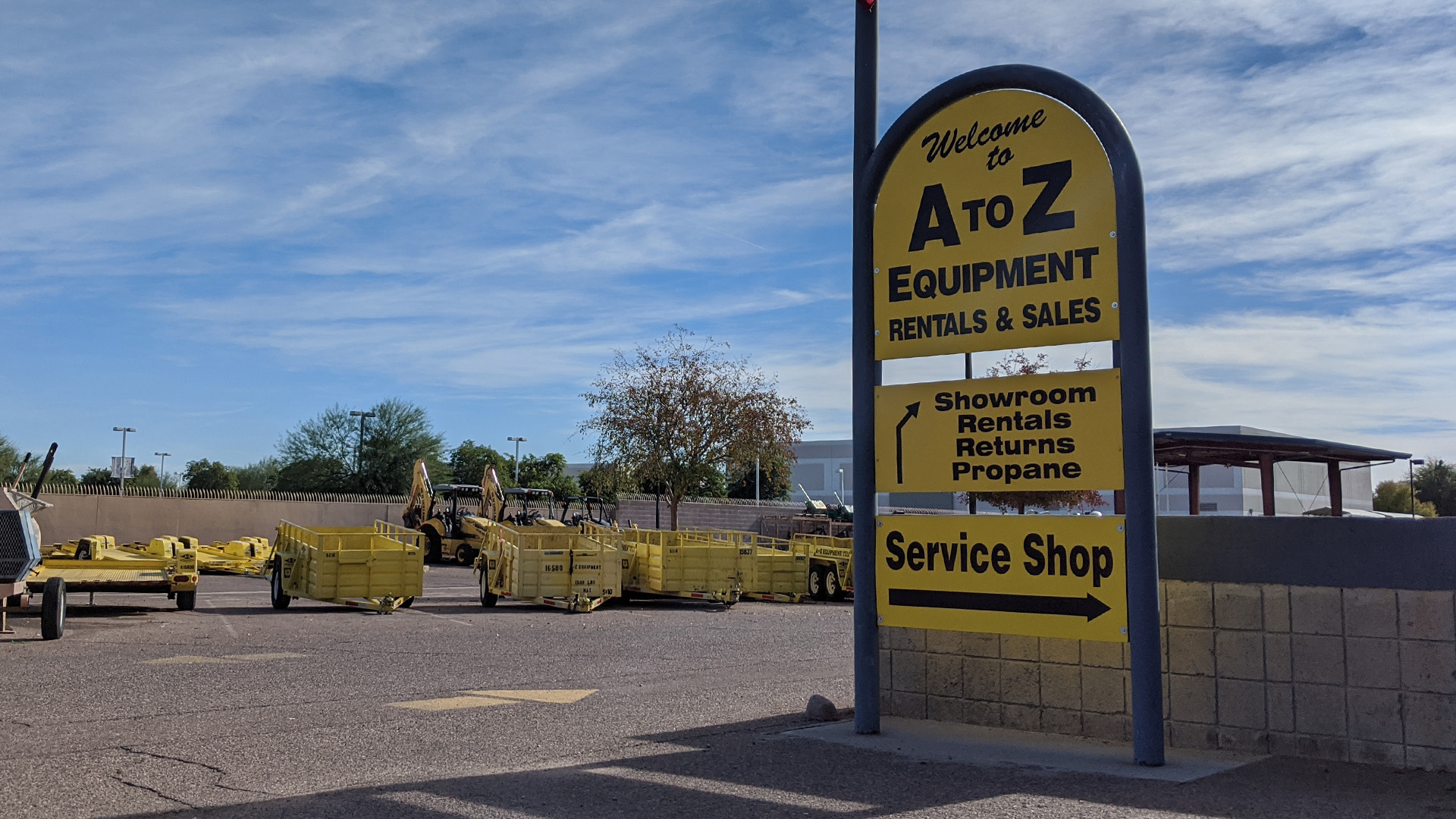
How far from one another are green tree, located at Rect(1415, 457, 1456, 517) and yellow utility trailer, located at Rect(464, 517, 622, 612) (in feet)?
289

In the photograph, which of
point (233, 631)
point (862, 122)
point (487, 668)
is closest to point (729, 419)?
point (233, 631)

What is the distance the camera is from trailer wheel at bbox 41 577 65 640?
13.9m

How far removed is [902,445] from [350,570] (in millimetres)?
14200

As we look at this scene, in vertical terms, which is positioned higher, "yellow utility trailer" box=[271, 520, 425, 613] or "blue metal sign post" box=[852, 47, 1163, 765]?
"blue metal sign post" box=[852, 47, 1163, 765]

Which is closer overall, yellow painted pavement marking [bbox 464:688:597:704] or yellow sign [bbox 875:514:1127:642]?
yellow sign [bbox 875:514:1127:642]

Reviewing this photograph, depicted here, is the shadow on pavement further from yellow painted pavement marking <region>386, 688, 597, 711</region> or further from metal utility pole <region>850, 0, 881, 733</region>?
yellow painted pavement marking <region>386, 688, 597, 711</region>

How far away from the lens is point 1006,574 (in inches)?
291

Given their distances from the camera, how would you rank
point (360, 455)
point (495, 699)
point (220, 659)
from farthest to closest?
1. point (360, 455)
2. point (220, 659)
3. point (495, 699)

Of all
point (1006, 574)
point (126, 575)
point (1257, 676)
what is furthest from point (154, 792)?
point (126, 575)

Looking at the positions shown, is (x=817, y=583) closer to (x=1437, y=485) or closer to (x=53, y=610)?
(x=53, y=610)

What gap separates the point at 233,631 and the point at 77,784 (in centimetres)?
994

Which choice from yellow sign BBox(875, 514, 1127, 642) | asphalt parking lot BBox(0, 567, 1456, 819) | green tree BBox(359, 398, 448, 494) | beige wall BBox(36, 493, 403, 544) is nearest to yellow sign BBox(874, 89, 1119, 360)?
yellow sign BBox(875, 514, 1127, 642)

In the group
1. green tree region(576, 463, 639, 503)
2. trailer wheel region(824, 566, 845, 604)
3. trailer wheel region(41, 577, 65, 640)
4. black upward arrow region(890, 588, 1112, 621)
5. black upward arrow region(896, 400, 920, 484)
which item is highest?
green tree region(576, 463, 639, 503)

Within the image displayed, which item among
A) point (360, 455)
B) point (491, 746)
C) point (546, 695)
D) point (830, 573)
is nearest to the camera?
point (491, 746)
